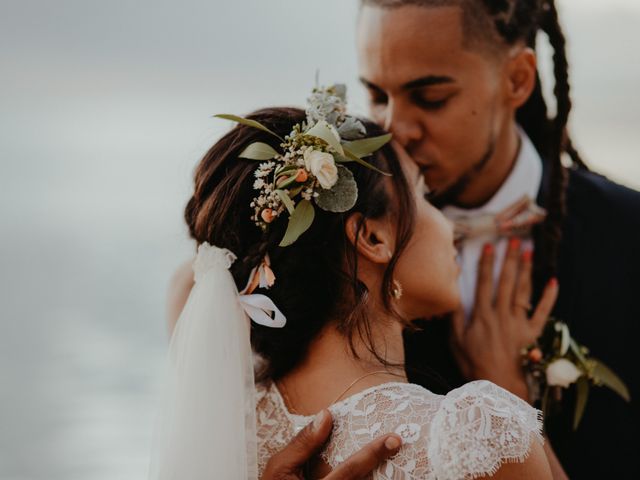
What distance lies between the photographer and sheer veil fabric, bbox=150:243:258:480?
1.91 m

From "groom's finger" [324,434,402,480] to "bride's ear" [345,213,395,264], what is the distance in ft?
1.54

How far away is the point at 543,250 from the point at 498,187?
364mm

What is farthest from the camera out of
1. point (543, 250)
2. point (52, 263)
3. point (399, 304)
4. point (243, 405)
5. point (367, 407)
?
point (52, 263)

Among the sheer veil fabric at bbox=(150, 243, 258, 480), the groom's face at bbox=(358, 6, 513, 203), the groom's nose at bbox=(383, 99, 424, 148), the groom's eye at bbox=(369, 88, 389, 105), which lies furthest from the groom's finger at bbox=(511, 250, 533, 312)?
the sheer veil fabric at bbox=(150, 243, 258, 480)

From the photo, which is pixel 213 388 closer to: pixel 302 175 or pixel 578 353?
pixel 302 175

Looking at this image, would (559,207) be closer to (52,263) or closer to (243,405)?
(243,405)

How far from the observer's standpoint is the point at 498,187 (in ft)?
10.3

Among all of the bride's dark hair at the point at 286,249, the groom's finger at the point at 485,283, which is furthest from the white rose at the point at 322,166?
the groom's finger at the point at 485,283

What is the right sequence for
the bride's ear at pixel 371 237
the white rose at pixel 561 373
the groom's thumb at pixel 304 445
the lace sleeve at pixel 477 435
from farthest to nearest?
the white rose at pixel 561 373 < the bride's ear at pixel 371 237 < the groom's thumb at pixel 304 445 < the lace sleeve at pixel 477 435

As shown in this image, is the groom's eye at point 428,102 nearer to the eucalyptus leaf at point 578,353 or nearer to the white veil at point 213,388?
the eucalyptus leaf at point 578,353

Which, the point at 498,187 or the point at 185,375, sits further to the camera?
the point at 498,187

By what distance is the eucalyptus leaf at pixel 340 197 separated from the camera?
1.92 metres

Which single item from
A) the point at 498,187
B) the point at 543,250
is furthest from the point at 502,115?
the point at 543,250

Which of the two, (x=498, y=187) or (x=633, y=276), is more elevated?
(x=498, y=187)
